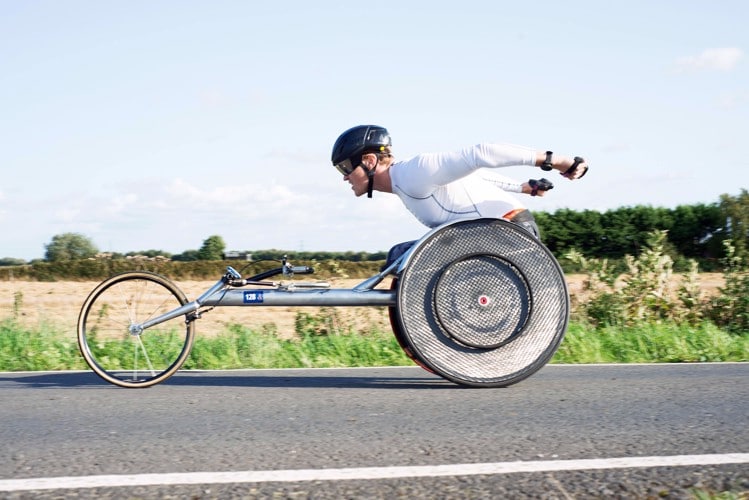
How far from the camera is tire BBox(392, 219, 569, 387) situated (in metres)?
5.31

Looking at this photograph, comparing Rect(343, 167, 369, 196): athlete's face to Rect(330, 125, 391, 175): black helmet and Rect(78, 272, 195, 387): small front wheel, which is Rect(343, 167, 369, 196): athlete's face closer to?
Rect(330, 125, 391, 175): black helmet

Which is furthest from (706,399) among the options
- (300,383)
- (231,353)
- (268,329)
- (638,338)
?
(268,329)

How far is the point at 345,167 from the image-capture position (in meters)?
5.71

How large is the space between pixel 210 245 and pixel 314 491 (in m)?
8.56

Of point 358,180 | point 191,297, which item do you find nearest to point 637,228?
point 191,297

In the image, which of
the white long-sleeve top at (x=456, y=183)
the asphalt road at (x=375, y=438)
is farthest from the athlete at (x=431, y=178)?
the asphalt road at (x=375, y=438)

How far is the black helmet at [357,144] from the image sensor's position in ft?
18.4

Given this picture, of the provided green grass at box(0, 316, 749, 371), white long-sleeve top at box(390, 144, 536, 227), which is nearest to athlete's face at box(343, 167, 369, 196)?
white long-sleeve top at box(390, 144, 536, 227)

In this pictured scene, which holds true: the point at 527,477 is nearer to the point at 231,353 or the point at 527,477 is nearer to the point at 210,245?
the point at 231,353

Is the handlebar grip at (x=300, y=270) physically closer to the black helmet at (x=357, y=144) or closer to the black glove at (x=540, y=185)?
the black helmet at (x=357, y=144)

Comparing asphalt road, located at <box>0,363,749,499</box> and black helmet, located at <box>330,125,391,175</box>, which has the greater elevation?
black helmet, located at <box>330,125,391,175</box>

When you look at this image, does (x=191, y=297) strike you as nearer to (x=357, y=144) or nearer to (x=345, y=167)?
(x=345, y=167)

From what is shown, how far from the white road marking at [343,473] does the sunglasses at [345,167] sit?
278cm

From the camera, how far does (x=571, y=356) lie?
7.77 m
